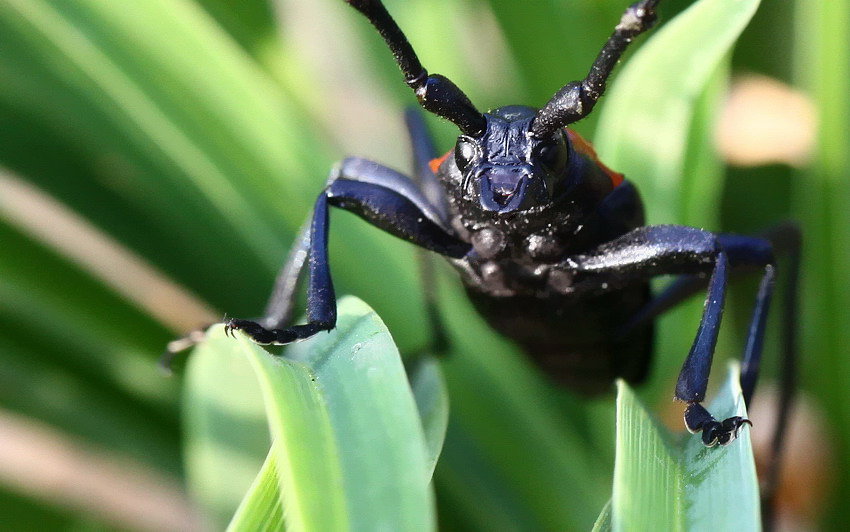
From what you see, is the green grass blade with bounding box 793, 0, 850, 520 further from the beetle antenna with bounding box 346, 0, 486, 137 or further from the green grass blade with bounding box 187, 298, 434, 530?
the green grass blade with bounding box 187, 298, 434, 530

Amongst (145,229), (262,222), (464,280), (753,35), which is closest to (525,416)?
(464,280)

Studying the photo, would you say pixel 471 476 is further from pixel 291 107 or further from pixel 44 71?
pixel 44 71

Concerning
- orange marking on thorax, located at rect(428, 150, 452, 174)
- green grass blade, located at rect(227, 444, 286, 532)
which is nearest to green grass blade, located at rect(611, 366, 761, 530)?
green grass blade, located at rect(227, 444, 286, 532)

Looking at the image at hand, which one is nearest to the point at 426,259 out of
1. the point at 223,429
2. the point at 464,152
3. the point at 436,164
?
the point at 436,164

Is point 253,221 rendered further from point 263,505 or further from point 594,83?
point 263,505

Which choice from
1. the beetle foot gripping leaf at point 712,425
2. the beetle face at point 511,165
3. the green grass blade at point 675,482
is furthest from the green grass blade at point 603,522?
the beetle face at point 511,165

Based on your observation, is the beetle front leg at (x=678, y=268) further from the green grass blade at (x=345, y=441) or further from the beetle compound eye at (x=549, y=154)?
the green grass blade at (x=345, y=441)
